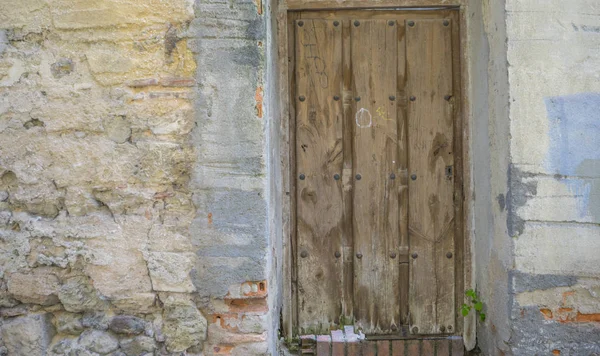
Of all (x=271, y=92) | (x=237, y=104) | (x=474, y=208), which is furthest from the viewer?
(x=474, y=208)

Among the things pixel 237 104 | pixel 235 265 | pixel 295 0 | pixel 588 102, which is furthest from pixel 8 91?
pixel 588 102

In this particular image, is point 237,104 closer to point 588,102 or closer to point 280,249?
point 280,249

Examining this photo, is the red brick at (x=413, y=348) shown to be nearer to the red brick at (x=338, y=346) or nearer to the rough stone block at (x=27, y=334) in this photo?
the red brick at (x=338, y=346)

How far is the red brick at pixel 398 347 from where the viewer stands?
9.07ft

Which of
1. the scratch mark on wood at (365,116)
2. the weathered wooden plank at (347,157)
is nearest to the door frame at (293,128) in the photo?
the weathered wooden plank at (347,157)

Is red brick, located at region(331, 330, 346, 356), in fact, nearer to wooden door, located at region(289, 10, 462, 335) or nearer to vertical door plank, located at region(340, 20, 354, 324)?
vertical door plank, located at region(340, 20, 354, 324)

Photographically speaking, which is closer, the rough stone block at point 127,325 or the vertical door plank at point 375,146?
the rough stone block at point 127,325

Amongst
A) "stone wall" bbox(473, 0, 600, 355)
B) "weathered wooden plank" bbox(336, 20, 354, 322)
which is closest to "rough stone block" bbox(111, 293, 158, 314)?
"weathered wooden plank" bbox(336, 20, 354, 322)

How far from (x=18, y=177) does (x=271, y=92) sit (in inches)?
48.9

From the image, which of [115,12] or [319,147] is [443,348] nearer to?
[319,147]

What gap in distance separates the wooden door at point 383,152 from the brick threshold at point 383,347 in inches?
3.6

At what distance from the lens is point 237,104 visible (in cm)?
230

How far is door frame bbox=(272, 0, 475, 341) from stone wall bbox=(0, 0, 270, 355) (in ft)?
1.61

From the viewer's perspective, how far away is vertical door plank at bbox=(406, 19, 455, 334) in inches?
111
